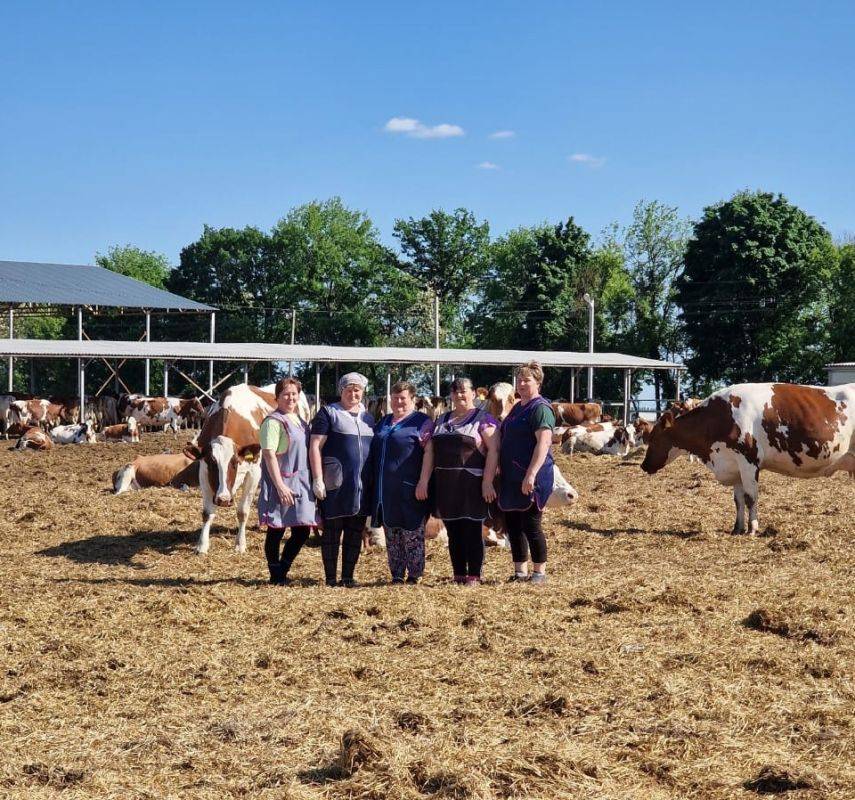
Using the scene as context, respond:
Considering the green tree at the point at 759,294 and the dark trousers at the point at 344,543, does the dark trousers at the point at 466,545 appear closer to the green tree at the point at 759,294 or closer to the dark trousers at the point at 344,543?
the dark trousers at the point at 344,543

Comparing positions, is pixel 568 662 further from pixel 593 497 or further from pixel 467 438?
pixel 593 497

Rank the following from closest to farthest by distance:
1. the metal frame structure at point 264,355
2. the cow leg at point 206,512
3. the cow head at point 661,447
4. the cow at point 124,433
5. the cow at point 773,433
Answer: the cow leg at point 206,512
the cow at point 773,433
the cow head at point 661,447
the cow at point 124,433
the metal frame structure at point 264,355

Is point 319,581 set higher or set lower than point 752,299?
lower

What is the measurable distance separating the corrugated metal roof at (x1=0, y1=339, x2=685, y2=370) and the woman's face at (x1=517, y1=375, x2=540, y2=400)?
3115cm

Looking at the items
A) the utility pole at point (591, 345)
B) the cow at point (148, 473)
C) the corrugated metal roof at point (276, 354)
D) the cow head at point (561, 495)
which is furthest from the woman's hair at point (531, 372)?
the utility pole at point (591, 345)

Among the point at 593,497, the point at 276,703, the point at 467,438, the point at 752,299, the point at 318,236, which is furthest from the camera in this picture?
the point at 318,236

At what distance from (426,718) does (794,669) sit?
7.78 ft

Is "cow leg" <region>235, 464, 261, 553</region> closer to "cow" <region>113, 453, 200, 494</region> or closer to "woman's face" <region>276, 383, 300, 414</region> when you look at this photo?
"woman's face" <region>276, 383, 300, 414</region>

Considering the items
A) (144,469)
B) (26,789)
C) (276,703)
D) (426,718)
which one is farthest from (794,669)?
(144,469)

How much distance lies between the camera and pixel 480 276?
2899 inches

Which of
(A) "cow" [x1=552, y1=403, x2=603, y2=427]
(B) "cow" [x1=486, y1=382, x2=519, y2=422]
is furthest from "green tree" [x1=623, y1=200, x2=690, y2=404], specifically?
(B) "cow" [x1=486, y1=382, x2=519, y2=422]

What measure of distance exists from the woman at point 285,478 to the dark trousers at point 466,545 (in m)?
1.15

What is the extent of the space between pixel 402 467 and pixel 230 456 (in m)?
3.34

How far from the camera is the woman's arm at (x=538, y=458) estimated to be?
329 inches
